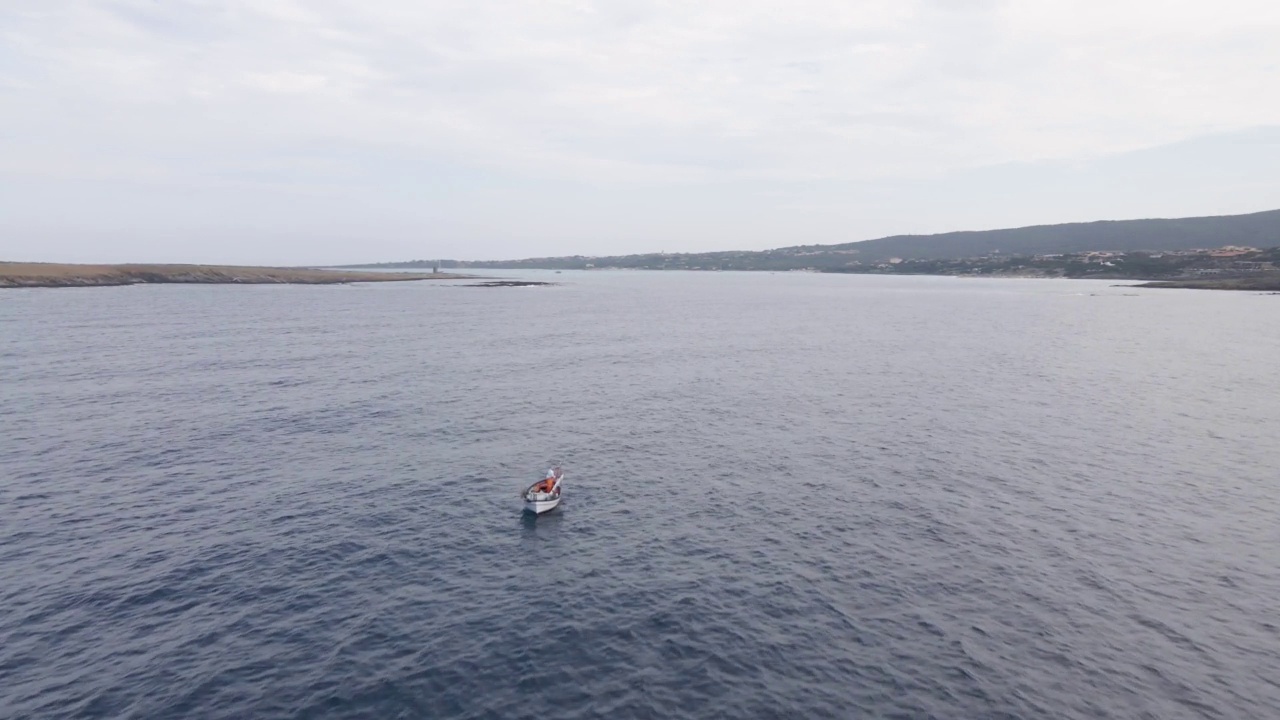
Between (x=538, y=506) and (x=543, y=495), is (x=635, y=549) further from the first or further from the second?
(x=543, y=495)

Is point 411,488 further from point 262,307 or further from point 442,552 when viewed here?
point 262,307

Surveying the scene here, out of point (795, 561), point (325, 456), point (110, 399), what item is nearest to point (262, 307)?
point (110, 399)

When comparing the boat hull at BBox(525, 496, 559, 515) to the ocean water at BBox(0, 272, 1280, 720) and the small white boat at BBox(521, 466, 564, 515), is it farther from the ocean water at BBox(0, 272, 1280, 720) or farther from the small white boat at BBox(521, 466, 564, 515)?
the ocean water at BBox(0, 272, 1280, 720)

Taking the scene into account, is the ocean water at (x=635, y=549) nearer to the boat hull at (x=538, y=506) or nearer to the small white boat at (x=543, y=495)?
the boat hull at (x=538, y=506)

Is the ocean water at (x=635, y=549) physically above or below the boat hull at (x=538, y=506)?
below

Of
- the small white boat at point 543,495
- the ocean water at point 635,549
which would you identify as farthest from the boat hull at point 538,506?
the ocean water at point 635,549

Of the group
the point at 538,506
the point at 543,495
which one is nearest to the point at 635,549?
the point at 538,506
